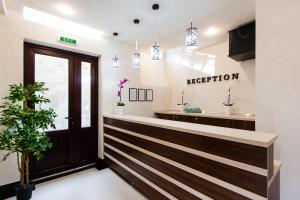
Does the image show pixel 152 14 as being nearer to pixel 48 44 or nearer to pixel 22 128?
pixel 48 44

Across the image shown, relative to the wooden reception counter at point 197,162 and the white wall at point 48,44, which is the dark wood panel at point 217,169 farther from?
the white wall at point 48,44

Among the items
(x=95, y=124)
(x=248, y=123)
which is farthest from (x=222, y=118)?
(x=95, y=124)

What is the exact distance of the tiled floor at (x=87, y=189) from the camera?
2.50 metres

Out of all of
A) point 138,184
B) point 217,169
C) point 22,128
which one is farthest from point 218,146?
point 22,128

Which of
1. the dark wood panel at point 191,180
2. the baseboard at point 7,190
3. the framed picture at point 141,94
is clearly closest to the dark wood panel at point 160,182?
the dark wood panel at point 191,180

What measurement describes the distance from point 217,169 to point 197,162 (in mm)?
210

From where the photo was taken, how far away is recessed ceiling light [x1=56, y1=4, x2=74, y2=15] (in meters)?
2.62

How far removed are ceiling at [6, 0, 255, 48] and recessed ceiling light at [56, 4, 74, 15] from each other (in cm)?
6

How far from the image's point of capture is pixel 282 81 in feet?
6.21

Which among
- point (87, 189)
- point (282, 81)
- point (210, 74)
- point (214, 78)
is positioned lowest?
point (87, 189)

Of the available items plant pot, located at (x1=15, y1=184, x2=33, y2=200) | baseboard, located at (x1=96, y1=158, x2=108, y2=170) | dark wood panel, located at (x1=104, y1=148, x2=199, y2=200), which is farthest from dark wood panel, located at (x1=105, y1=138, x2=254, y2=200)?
plant pot, located at (x1=15, y1=184, x2=33, y2=200)

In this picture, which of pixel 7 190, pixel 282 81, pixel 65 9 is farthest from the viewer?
pixel 65 9

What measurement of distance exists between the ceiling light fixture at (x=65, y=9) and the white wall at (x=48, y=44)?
0.50 m

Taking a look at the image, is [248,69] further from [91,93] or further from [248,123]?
[91,93]
